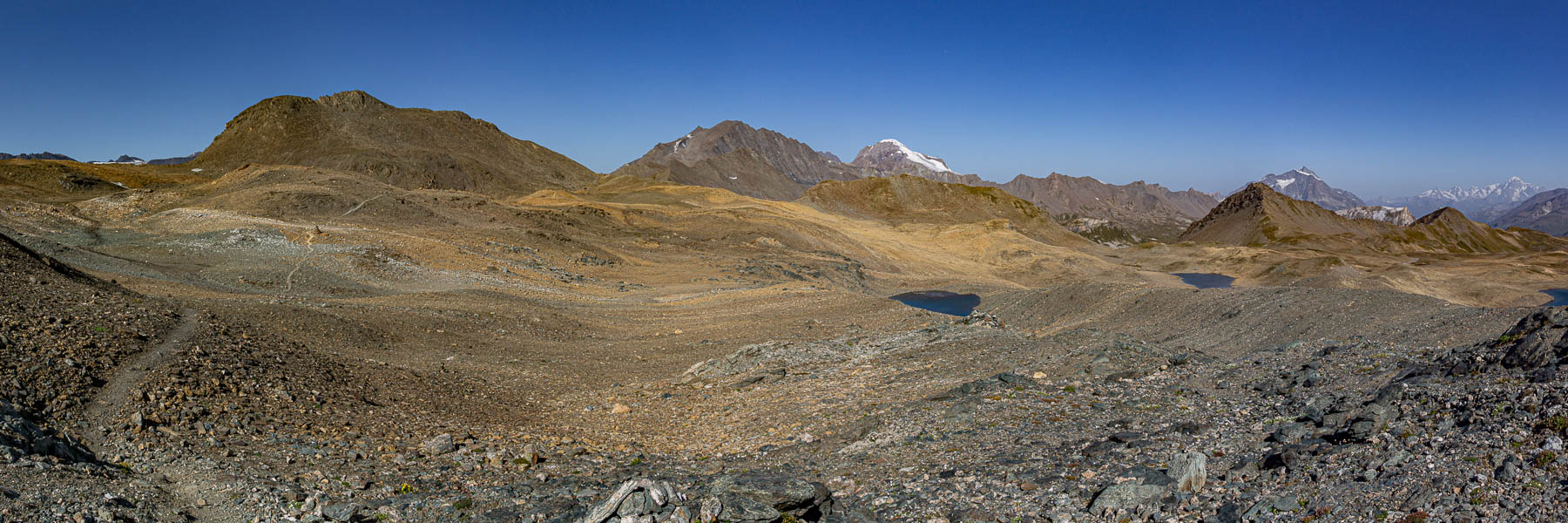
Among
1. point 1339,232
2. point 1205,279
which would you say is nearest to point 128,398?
point 1205,279

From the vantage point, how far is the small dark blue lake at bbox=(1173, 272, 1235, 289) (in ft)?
310

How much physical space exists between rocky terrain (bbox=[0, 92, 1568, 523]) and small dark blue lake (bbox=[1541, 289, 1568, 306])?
68131mm

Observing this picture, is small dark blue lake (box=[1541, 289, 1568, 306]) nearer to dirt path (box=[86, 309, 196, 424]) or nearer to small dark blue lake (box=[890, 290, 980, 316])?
small dark blue lake (box=[890, 290, 980, 316])

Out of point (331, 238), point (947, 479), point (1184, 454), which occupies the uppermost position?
point (331, 238)

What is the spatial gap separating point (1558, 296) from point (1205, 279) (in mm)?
33291

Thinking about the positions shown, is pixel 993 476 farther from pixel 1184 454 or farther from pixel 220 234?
pixel 220 234

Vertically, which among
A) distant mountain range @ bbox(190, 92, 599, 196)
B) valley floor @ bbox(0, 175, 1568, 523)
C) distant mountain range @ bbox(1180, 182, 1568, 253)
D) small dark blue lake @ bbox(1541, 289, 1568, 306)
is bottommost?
small dark blue lake @ bbox(1541, 289, 1568, 306)

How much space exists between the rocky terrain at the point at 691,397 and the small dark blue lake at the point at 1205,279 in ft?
222

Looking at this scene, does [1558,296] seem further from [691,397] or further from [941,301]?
[691,397]

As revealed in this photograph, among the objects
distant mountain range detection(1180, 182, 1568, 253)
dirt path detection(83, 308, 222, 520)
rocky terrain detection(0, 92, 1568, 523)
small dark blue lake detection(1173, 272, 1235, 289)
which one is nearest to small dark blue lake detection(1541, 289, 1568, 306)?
small dark blue lake detection(1173, 272, 1235, 289)

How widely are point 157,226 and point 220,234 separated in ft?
17.6

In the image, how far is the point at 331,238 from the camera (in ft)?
117

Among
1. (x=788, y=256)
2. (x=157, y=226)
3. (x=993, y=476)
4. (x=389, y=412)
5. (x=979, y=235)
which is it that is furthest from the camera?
(x=979, y=235)

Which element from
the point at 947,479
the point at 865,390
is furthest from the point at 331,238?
the point at 947,479
